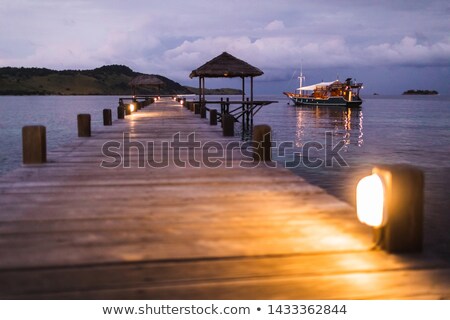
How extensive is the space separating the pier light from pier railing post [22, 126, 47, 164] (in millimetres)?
5508

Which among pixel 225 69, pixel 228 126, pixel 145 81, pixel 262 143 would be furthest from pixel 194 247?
pixel 145 81

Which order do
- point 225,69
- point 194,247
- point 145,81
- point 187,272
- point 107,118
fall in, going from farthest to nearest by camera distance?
point 145,81, point 225,69, point 107,118, point 194,247, point 187,272

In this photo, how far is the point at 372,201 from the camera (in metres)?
3.29

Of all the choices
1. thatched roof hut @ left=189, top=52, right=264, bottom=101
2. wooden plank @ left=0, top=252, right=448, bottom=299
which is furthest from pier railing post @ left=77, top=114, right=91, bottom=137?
thatched roof hut @ left=189, top=52, right=264, bottom=101

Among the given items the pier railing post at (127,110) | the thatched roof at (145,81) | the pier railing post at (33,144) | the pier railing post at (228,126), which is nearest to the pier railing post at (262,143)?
the pier railing post at (33,144)

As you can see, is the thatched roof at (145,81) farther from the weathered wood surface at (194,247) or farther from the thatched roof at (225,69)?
the weathered wood surface at (194,247)

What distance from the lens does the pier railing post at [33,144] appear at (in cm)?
714

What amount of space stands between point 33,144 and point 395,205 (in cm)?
585

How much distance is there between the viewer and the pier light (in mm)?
3201

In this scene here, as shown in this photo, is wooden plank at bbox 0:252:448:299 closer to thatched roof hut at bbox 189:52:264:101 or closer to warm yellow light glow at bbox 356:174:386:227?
warm yellow light glow at bbox 356:174:386:227

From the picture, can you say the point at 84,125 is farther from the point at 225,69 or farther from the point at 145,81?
the point at 145,81

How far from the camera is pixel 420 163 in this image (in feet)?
65.6
